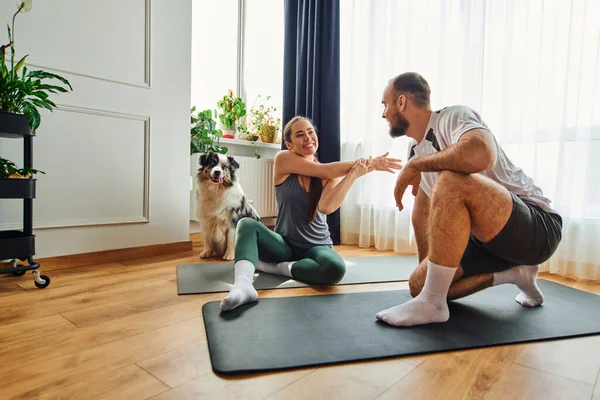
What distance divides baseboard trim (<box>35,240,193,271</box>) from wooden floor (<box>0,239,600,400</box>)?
2.23 feet

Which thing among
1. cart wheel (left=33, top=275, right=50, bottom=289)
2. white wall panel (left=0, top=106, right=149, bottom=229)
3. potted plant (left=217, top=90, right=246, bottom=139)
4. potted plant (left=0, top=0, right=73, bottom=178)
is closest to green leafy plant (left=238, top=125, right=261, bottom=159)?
potted plant (left=217, top=90, right=246, bottom=139)

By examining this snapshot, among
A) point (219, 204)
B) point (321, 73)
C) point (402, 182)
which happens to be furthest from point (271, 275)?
point (321, 73)

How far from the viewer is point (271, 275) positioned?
1923mm

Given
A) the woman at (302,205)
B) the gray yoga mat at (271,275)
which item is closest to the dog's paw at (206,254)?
the gray yoga mat at (271,275)

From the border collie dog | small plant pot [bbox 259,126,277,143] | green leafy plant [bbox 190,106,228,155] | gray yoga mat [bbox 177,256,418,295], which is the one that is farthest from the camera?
small plant pot [bbox 259,126,277,143]

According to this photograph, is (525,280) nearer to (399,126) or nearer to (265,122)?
(399,126)

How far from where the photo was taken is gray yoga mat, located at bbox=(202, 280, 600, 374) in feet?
3.37

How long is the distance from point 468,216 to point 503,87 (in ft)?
4.63

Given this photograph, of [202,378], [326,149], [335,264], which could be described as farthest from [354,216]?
[202,378]

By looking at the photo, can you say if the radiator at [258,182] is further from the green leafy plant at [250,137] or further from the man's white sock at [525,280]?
the man's white sock at [525,280]

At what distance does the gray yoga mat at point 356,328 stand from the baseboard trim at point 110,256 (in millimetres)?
1146

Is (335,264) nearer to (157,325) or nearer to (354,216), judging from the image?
(157,325)

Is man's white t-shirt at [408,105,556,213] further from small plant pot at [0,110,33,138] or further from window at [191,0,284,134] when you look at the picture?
window at [191,0,284,134]

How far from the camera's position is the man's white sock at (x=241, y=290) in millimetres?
1354
